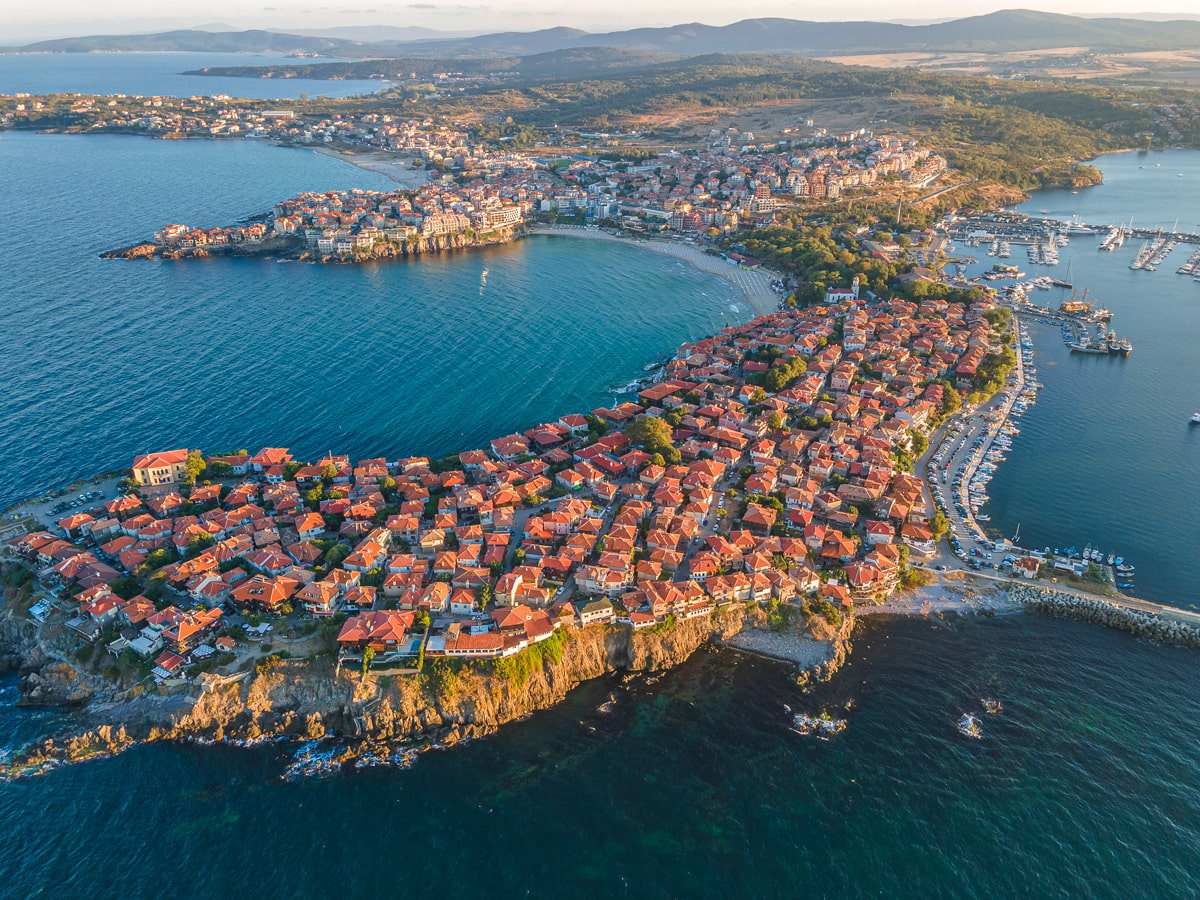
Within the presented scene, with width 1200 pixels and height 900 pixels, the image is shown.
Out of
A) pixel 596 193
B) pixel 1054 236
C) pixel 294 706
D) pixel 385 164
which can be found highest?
pixel 385 164

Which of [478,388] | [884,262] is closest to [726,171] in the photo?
[884,262]

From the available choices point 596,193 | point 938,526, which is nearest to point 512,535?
point 938,526

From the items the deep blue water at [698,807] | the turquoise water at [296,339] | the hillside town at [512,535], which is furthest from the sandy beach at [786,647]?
the turquoise water at [296,339]

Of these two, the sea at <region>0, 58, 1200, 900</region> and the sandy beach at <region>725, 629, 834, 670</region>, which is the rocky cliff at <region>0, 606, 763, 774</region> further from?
the sandy beach at <region>725, 629, 834, 670</region>

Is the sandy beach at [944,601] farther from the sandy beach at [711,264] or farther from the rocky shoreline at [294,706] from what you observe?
the sandy beach at [711,264]

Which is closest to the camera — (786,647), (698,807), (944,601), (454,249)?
(698,807)

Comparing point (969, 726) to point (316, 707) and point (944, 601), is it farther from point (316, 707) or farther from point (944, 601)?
point (316, 707)

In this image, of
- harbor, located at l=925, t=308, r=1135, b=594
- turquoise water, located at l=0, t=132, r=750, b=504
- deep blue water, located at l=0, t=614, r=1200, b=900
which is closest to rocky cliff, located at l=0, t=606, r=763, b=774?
deep blue water, located at l=0, t=614, r=1200, b=900
